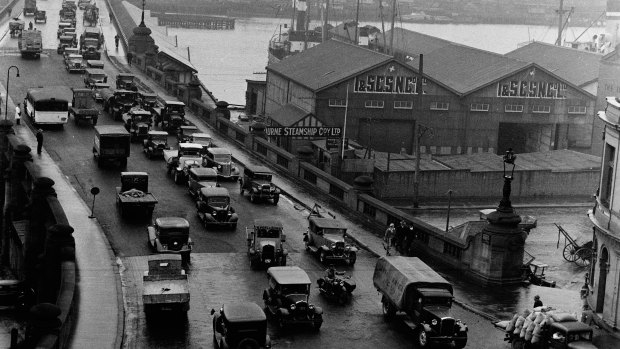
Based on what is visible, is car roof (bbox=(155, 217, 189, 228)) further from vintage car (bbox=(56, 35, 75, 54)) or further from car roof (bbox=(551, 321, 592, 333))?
vintage car (bbox=(56, 35, 75, 54))

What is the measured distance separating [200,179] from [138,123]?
20.3 m

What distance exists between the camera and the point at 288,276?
41.0 metres

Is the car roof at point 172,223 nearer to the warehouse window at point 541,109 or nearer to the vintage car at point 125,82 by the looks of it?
the vintage car at point 125,82

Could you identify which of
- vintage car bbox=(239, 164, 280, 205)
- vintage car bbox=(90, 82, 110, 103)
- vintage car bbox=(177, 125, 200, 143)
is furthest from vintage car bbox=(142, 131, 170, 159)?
vintage car bbox=(90, 82, 110, 103)

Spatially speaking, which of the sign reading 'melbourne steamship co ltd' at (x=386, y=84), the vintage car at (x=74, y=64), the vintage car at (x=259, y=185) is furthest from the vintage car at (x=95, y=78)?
the vintage car at (x=259, y=185)

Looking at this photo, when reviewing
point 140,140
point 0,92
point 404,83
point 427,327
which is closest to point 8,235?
point 140,140

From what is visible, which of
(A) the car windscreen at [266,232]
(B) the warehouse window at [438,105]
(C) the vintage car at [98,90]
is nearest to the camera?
(A) the car windscreen at [266,232]

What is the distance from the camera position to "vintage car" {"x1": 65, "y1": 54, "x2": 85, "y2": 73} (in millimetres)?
108625

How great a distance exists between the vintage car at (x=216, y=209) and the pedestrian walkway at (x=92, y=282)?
533 centimetres

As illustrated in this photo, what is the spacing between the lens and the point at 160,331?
3928 cm

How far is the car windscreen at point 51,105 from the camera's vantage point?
77.9m

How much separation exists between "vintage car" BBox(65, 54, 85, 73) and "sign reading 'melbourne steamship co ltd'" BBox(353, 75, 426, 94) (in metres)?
29.9

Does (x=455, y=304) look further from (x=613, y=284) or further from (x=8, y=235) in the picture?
(x=8, y=235)

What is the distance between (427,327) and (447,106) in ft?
202
